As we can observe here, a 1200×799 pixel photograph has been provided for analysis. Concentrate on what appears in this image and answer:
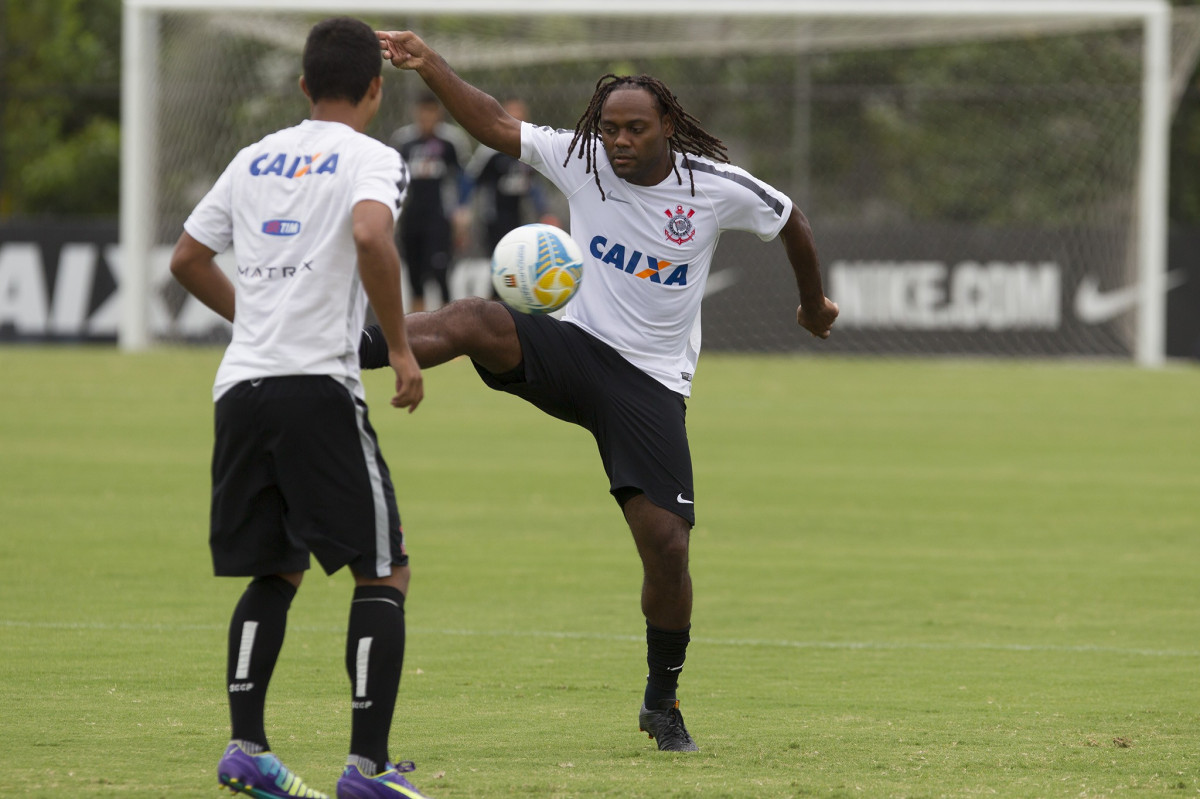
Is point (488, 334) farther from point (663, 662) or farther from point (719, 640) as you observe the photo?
point (719, 640)

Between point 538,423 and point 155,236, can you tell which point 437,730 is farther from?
point 155,236

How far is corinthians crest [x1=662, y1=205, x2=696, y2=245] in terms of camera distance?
5805mm

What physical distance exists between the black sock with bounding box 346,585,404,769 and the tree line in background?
2526cm

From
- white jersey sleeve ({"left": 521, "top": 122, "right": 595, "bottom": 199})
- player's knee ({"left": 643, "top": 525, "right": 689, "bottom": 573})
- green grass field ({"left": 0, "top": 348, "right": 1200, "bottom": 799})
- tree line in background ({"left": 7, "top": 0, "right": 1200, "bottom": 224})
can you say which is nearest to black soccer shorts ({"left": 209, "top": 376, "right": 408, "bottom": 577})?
green grass field ({"left": 0, "top": 348, "right": 1200, "bottom": 799})

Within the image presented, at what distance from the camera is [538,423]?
1595cm

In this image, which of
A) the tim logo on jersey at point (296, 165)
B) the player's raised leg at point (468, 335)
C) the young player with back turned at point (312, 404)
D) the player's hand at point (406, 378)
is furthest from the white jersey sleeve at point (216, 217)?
the player's raised leg at point (468, 335)

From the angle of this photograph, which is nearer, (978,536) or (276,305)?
(276,305)

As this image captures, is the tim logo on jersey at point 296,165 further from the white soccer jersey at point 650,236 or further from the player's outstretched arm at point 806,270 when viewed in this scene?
the player's outstretched arm at point 806,270

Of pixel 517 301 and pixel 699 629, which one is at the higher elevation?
pixel 517 301

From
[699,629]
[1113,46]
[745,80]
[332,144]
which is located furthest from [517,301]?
[745,80]

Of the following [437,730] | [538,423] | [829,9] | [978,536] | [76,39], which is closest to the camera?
[437,730]

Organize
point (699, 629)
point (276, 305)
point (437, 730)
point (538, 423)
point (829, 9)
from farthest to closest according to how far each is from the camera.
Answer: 1. point (829, 9)
2. point (538, 423)
3. point (699, 629)
4. point (437, 730)
5. point (276, 305)

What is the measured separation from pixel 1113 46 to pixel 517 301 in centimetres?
2253

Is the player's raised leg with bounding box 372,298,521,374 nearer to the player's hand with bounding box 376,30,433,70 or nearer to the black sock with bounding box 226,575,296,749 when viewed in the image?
the player's hand with bounding box 376,30,433,70
